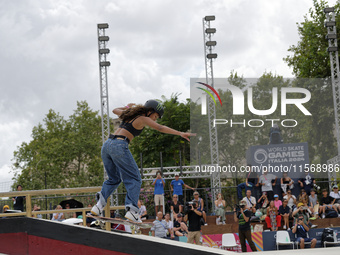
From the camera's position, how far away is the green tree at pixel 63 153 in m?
45.2

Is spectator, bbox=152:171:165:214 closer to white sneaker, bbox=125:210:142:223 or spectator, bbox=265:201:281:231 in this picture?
spectator, bbox=265:201:281:231

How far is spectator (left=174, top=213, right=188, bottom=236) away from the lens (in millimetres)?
14746

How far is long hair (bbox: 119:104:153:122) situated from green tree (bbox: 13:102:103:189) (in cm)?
3810

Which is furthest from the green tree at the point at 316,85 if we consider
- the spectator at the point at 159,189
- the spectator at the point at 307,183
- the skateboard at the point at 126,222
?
the skateboard at the point at 126,222

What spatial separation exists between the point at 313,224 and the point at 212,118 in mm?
8767

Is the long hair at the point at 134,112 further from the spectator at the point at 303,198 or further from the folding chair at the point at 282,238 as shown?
the spectator at the point at 303,198

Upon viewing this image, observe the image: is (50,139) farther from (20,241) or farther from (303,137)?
(20,241)

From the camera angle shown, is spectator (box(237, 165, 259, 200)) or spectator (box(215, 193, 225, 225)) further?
spectator (box(237, 165, 259, 200))

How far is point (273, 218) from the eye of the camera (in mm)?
15445

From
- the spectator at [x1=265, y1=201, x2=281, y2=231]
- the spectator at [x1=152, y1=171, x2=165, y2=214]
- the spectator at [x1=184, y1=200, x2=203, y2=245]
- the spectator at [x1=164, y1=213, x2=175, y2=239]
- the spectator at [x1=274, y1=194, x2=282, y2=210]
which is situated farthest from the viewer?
the spectator at [x1=152, y1=171, x2=165, y2=214]

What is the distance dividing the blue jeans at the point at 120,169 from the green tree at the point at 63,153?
1485 inches

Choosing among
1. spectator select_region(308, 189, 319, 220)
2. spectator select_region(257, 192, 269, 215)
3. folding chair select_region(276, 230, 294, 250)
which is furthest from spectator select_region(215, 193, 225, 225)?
spectator select_region(308, 189, 319, 220)

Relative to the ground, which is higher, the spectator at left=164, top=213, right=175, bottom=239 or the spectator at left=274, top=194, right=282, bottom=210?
the spectator at left=274, top=194, right=282, bottom=210

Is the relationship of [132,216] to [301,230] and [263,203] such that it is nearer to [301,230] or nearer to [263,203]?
[301,230]
